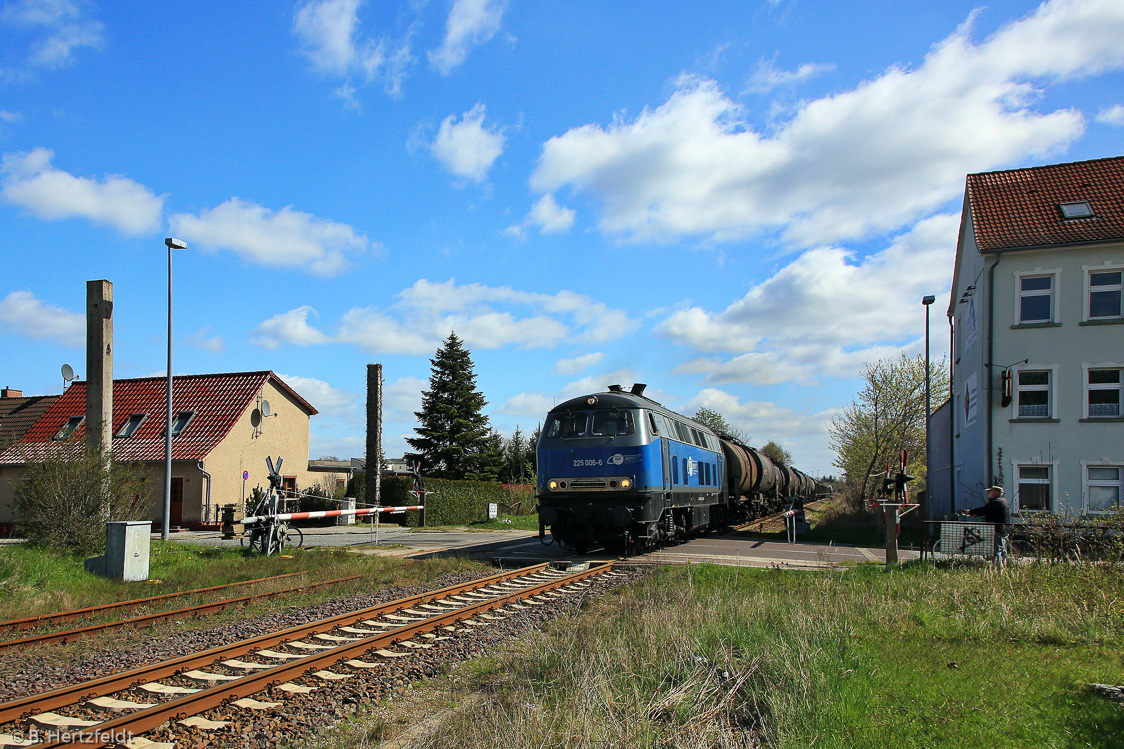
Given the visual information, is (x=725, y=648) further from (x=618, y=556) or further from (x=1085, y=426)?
(x=1085, y=426)

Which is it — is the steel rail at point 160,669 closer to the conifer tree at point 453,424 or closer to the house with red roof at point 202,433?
the house with red roof at point 202,433

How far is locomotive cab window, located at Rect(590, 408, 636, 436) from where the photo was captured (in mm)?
15250

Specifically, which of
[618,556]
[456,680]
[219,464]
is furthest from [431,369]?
[456,680]

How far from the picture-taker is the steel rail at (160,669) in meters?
5.41

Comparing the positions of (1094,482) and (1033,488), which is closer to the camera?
(1094,482)

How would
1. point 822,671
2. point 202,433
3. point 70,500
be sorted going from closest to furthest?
point 822,671
point 70,500
point 202,433

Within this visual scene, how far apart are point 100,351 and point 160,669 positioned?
1219 cm

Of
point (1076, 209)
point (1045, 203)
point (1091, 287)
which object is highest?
point (1045, 203)

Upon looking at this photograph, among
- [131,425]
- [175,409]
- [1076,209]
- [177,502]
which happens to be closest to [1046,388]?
[1076,209]

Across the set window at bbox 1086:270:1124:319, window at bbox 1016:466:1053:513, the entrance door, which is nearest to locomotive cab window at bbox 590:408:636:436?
window at bbox 1016:466:1053:513

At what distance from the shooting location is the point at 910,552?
18.3 m

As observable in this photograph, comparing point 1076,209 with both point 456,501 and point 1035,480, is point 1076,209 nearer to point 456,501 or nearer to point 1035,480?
point 1035,480

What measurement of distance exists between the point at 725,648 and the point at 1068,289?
1928cm

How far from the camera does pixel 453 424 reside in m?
49.6
